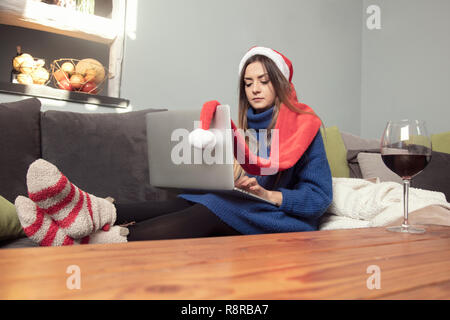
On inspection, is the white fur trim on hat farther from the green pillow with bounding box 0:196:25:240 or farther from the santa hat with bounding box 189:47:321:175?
the green pillow with bounding box 0:196:25:240

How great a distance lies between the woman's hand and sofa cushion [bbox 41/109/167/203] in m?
0.56

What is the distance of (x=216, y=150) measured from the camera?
0.95 m

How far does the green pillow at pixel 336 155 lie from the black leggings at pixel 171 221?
43.5 inches

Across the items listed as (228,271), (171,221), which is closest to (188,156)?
(171,221)

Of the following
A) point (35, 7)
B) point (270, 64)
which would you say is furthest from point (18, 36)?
point (270, 64)

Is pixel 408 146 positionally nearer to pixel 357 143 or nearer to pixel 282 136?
pixel 282 136

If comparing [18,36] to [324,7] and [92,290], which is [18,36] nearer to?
[324,7]

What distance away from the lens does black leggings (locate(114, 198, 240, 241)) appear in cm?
90

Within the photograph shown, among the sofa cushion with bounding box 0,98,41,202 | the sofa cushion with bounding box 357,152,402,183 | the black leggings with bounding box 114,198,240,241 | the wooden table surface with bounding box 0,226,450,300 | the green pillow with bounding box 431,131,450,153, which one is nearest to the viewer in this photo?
the wooden table surface with bounding box 0,226,450,300

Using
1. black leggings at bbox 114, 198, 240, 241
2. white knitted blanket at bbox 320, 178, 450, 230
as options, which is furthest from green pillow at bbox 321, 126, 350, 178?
black leggings at bbox 114, 198, 240, 241

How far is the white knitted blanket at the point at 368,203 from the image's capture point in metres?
1.09

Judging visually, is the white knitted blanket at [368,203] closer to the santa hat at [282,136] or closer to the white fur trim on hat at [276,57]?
the santa hat at [282,136]

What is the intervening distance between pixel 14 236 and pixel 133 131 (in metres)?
0.69

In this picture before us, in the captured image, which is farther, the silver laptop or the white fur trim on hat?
the white fur trim on hat
